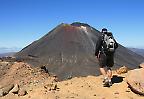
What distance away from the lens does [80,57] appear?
135 ft

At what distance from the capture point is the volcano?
3806cm

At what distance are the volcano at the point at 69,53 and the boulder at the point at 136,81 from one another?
965 inches

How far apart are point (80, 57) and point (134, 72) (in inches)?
1162

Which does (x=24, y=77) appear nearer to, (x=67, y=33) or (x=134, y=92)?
Answer: (x=134, y=92)

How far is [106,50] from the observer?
36.9 ft

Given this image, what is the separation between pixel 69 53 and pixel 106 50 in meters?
30.9

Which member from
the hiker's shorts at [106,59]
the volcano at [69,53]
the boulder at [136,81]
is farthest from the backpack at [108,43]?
the volcano at [69,53]

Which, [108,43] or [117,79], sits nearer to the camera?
[108,43]

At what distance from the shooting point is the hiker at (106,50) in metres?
11.1

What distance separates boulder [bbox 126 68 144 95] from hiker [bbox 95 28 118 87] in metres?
0.72

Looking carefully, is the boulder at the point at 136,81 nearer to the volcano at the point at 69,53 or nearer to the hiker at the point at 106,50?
the hiker at the point at 106,50

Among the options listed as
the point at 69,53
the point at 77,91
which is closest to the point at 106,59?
the point at 77,91

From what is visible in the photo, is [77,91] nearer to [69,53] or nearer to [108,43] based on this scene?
[108,43]

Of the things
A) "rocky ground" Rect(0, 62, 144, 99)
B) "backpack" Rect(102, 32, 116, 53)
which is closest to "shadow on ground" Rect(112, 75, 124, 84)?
"rocky ground" Rect(0, 62, 144, 99)
